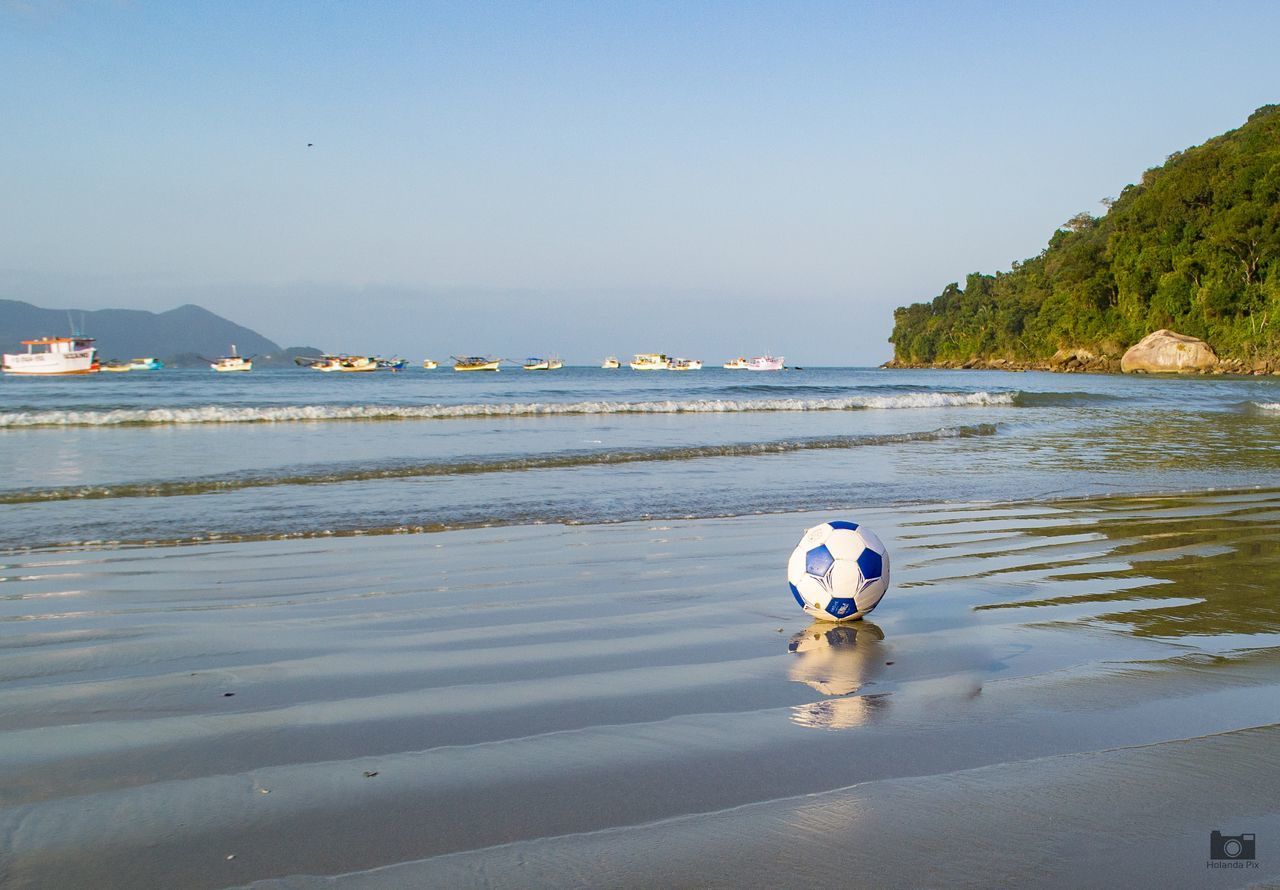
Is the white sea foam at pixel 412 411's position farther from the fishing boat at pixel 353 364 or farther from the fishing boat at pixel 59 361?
the fishing boat at pixel 353 364

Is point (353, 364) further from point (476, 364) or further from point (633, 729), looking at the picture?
point (633, 729)

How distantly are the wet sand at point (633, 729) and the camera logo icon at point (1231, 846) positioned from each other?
28mm

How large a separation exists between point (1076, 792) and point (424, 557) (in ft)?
16.9

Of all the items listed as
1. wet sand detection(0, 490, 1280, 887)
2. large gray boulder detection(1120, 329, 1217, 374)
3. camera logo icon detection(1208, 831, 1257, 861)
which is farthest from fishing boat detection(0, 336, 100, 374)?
large gray boulder detection(1120, 329, 1217, 374)

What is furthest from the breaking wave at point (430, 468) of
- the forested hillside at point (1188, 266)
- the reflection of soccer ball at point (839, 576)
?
the forested hillside at point (1188, 266)

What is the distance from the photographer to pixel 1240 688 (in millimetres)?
3547

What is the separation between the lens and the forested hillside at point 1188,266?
55906mm

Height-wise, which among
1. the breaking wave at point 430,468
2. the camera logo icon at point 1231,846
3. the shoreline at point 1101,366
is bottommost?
the camera logo icon at point 1231,846

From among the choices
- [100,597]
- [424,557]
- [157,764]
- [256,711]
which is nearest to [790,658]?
[256,711]

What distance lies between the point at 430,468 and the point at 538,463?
1.64 m

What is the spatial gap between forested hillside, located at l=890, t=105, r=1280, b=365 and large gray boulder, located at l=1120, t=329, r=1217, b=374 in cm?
188

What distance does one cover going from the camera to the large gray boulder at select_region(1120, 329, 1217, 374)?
57.2 meters

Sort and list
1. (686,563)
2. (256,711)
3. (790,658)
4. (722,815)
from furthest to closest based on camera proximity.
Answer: (686,563), (790,658), (256,711), (722,815)

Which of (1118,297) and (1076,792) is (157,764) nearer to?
(1076,792)
